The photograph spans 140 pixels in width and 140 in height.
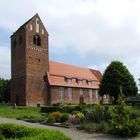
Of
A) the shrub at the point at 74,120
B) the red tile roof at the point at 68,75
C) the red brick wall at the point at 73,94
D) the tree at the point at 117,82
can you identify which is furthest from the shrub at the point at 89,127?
the tree at the point at 117,82

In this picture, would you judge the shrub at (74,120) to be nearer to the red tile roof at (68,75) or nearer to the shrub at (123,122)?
the shrub at (123,122)

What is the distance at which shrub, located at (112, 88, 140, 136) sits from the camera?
16969 mm

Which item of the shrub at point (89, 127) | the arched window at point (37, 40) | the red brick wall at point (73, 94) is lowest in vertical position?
the shrub at point (89, 127)

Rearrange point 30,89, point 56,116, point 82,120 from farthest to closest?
point 30,89 < point 56,116 < point 82,120

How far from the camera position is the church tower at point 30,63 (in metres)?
61.3

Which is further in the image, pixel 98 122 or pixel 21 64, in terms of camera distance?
pixel 21 64

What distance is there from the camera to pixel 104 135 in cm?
1738

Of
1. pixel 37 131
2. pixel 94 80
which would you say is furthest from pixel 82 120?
pixel 94 80

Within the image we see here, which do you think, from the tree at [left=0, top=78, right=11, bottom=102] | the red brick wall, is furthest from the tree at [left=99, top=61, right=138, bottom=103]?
the tree at [left=0, top=78, right=11, bottom=102]

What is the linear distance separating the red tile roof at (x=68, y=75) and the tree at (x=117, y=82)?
797 cm

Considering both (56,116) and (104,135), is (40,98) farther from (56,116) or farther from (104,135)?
(104,135)

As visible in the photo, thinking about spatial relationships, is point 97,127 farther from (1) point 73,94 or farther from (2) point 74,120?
(1) point 73,94

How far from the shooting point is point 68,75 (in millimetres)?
71875

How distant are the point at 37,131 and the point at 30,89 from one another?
48.6m
